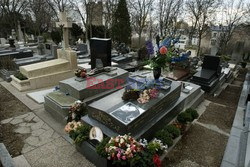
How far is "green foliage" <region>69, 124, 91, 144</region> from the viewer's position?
3596 mm

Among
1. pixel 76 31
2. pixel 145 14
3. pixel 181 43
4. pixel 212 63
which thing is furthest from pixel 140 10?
pixel 212 63

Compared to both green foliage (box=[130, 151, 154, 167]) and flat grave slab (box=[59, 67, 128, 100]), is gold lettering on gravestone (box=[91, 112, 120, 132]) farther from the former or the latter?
flat grave slab (box=[59, 67, 128, 100])

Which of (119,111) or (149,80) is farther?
(149,80)

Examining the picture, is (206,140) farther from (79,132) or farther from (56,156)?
(56,156)

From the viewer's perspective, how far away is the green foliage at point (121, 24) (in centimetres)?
2159

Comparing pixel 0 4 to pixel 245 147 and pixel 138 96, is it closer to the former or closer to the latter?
pixel 138 96

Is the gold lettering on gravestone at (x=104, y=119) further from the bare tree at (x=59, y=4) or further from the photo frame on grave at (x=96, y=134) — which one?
the bare tree at (x=59, y=4)

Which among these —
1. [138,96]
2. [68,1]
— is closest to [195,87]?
[138,96]

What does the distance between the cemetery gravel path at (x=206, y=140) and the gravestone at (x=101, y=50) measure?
4437 mm

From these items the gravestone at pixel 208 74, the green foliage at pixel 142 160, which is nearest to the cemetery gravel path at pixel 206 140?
the green foliage at pixel 142 160

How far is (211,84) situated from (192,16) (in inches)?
593

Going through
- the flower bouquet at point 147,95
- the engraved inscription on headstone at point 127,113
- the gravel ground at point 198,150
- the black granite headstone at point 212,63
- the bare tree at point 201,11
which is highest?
the bare tree at point 201,11

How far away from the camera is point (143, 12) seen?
22.6 metres

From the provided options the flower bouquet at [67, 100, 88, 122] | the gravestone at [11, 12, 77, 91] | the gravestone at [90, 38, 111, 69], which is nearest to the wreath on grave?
the flower bouquet at [67, 100, 88, 122]
